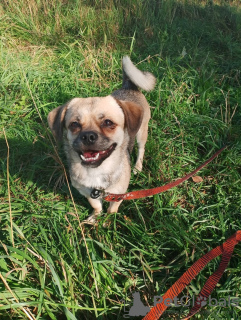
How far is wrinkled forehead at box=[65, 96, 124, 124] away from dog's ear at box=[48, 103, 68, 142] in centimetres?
5

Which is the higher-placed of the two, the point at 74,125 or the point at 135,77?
the point at 135,77

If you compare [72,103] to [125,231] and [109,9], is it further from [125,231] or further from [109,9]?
[109,9]

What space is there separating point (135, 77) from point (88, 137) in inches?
62.5

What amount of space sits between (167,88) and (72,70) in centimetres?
177

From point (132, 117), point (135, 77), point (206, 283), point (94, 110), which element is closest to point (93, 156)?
point (94, 110)

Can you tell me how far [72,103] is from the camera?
2508 mm

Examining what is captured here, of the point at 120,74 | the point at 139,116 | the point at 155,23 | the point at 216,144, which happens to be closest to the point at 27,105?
the point at 120,74

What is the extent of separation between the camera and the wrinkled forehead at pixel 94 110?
7.59ft

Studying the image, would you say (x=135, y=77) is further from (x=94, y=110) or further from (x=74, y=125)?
(x=74, y=125)

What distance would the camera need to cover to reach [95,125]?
2291 mm

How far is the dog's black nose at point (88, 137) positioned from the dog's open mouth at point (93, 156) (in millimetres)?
130

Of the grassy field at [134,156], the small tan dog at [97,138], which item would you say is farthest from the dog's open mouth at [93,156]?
the grassy field at [134,156]

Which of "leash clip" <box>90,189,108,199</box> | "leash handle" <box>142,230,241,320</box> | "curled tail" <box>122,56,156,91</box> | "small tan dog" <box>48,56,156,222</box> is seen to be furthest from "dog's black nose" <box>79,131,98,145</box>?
"curled tail" <box>122,56,156,91</box>

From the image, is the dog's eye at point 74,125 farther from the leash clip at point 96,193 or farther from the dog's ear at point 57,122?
the leash clip at point 96,193
